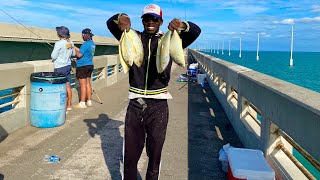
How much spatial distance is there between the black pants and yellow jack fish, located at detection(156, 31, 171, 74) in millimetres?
458

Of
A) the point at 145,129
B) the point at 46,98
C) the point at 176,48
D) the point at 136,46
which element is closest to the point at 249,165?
the point at 145,129

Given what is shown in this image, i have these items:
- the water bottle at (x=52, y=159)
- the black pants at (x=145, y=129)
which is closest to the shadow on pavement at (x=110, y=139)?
the water bottle at (x=52, y=159)

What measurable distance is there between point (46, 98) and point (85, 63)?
2574mm

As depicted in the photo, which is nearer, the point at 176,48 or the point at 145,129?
the point at 176,48

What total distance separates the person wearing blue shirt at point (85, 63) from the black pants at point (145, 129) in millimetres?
5853

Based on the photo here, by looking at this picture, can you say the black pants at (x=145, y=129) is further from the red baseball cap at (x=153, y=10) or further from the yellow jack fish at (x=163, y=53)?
the red baseball cap at (x=153, y=10)

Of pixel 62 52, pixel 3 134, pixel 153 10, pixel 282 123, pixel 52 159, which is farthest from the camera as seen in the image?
pixel 62 52

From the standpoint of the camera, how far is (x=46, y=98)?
7066 mm

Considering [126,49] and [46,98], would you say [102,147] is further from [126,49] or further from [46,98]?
[126,49]

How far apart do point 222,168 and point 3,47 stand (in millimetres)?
15975

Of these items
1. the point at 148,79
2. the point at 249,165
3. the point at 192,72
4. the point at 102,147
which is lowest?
the point at 102,147

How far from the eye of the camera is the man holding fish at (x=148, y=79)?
344 centimetres

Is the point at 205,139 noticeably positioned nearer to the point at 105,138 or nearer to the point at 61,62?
the point at 105,138

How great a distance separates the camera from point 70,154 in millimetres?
5652
